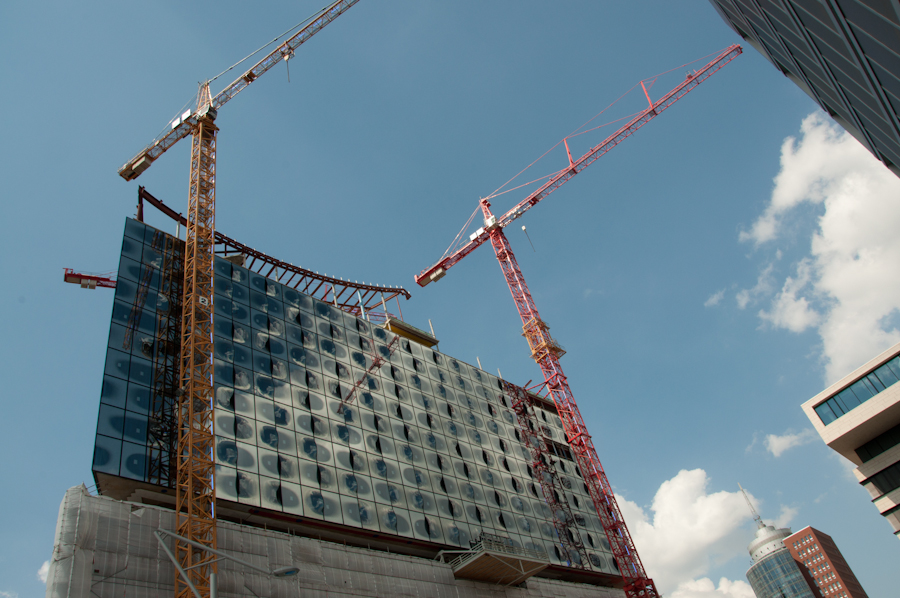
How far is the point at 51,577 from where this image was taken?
1176 inches

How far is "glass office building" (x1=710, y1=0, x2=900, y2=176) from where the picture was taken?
13.7m

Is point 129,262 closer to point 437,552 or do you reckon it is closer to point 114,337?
point 114,337

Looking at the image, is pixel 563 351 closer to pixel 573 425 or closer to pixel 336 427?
pixel 573 425

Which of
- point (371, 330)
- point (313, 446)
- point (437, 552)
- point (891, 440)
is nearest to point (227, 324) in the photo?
point (313, 446)

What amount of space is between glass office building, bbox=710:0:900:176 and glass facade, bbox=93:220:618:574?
38.5 m

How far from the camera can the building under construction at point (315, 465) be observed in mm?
36594

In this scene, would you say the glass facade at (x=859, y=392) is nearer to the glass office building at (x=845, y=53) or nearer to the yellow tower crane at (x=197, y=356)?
the glass office building at (x=845, y=53)

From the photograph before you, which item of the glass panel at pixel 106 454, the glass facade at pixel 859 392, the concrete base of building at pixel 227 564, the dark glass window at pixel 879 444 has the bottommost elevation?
the concrete base of building at pixel 227 564

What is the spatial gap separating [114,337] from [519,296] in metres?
55.9

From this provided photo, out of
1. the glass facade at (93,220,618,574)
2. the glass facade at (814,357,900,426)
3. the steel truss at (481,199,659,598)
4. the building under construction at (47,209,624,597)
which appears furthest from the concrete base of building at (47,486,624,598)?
the glass facade at (814,357,900,426)

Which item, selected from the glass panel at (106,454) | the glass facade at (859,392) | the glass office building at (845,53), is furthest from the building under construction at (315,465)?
the glass office building at (845,53)

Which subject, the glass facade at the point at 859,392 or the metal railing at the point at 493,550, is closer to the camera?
the metal railing at the point at 493,550

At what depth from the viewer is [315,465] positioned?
151 feet

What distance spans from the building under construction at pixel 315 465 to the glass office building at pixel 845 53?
31693 millimetres
